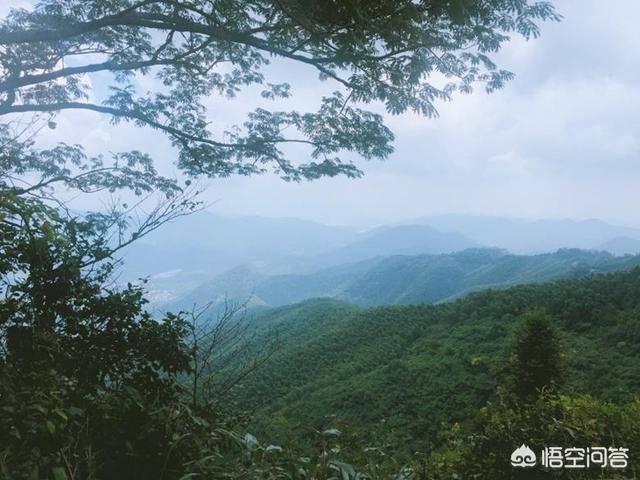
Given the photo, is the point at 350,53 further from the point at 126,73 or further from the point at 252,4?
the point at 126,73

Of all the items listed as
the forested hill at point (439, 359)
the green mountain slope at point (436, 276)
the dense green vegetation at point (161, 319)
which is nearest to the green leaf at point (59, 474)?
the dense green vegetation at point (161, 319)

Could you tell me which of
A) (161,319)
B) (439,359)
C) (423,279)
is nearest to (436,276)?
(423,279)

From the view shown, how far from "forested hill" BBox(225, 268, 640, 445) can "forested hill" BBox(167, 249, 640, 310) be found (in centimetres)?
4063

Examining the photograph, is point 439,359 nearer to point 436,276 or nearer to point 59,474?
point 59,474

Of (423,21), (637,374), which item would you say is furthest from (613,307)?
(423,21)

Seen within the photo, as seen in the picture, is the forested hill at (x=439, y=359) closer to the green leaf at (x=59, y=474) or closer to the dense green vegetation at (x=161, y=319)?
the dense green vegetation at (x=161, y=319)

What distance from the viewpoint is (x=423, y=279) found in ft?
337

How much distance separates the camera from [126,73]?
636 centimetres

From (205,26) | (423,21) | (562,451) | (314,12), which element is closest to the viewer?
(562,451)

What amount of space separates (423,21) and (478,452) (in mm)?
3643

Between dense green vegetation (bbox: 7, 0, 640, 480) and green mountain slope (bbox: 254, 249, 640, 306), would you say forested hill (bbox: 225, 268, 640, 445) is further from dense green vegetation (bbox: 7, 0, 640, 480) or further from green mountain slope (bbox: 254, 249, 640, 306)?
green mountain slope (bbox: 254, 249, 640, 306)

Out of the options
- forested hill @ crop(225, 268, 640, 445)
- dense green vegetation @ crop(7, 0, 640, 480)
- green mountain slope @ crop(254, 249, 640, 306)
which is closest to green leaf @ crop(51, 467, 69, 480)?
dense green vegetation @ crop(7, 0, 640, 480)

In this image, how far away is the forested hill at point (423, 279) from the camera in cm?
7931

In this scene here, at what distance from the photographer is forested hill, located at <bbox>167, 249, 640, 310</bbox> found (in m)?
79.3
